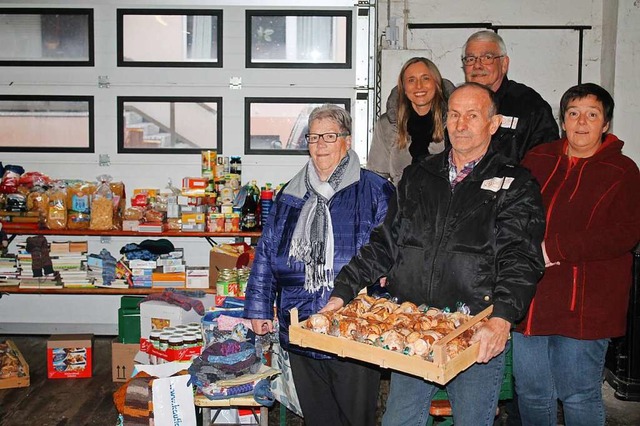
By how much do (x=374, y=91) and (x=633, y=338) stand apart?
2540 mm

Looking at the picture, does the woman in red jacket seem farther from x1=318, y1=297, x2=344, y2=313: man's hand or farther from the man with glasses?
x1=318, y1=297, x2=344, y2=313: man's hand

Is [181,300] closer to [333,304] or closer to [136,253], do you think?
[136,253]

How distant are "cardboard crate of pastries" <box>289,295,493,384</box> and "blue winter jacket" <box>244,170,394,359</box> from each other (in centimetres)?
35

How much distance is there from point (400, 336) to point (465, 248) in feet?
1.21

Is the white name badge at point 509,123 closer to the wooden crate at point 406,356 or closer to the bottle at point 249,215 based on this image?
the wooden crate at point 406,356

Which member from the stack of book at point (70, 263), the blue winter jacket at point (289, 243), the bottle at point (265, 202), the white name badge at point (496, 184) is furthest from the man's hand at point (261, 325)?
the stack of book at point (70, 263)

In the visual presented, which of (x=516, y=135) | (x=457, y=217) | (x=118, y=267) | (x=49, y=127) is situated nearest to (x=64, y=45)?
(x=49, y=127)

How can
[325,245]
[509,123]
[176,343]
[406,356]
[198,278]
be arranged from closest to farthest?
1. [406,356]
2. [325,245]
3. [509,123]
4. [176,343]
5. [198,278]

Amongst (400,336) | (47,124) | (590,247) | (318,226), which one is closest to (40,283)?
(47,124)

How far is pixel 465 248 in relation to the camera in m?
→ 2.35

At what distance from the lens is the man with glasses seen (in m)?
3.23

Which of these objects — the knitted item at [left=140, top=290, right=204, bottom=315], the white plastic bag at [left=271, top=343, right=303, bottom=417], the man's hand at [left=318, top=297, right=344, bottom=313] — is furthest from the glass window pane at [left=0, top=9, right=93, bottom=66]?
the man's hand at [left=318, top=297, right=344, bottom=313]

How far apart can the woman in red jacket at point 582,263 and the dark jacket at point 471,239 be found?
1.06ft

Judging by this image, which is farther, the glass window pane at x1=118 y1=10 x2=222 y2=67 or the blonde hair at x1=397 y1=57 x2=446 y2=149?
the glass window pane at x1=118 y1=10 x2=222 y2=67
